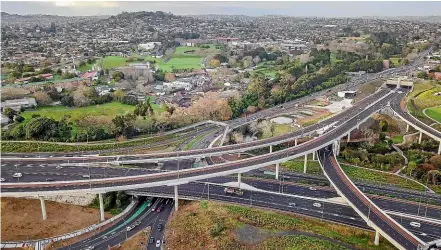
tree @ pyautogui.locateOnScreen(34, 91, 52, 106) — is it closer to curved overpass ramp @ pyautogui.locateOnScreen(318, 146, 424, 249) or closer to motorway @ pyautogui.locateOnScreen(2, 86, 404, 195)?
motorway @ pyautogui.locateOnScreen(2, 86, 404, 195)

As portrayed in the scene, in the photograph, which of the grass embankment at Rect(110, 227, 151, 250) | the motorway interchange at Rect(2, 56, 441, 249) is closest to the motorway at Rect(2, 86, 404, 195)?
the motorway interchange at Rect(2, 56, 441, 249)

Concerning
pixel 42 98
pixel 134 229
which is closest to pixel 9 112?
pixel 42 98

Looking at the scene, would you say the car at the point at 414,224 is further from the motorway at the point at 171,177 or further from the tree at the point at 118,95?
the tree at the point at 118,95

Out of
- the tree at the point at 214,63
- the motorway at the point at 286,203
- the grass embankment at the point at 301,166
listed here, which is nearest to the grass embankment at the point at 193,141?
the motorway at the point at 286,203

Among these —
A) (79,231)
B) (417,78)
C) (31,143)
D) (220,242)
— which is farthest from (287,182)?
(417,78)

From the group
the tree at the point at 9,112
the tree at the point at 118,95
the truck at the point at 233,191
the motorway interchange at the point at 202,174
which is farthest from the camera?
the tree at the point at 118,95

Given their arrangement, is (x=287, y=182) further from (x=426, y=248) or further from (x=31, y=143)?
(x=31, y=143)

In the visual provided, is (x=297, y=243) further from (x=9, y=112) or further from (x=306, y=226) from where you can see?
(x=9, y=112)
